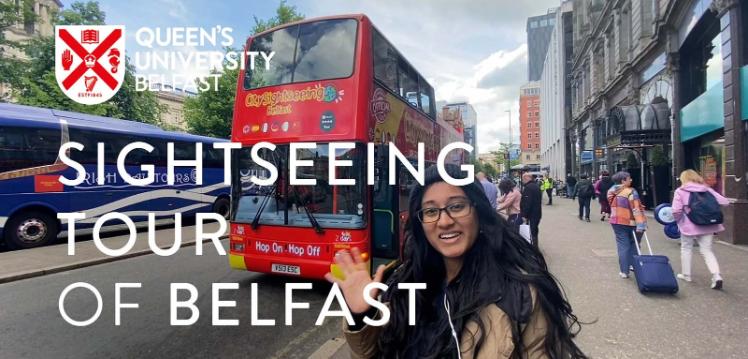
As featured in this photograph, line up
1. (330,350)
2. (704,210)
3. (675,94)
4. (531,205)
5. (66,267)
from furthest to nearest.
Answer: (675,94) < (531,205) < (66,267) < (704,210) < (330,350)

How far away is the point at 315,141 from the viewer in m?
6.09

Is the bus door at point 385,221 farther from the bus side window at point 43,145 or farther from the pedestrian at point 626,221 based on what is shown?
the bus side window at point 43,145

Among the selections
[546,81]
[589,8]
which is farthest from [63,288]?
[546,81]

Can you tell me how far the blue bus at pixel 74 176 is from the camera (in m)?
10.3

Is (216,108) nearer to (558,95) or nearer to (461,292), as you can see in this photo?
(461,292)

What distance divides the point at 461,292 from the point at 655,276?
17.5ft

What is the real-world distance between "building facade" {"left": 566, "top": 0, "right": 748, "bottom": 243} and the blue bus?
1599 cm

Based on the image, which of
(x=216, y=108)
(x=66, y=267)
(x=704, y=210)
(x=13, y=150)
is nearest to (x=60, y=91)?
(x=216, y=108)

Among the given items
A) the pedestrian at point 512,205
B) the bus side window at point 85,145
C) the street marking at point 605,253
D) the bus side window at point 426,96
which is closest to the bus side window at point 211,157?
the bus side window at point 85,145

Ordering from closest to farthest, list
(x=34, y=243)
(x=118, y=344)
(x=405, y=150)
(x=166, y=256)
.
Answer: (x=118, y=344)
(x=405, y=150)
(x=166, y=256)
(x=34, y=243)

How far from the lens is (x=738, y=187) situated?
9.95 m

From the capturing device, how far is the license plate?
6.12 meters

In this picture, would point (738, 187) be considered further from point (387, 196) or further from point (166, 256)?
point (166, 256)

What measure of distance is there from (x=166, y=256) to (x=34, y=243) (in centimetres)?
406
